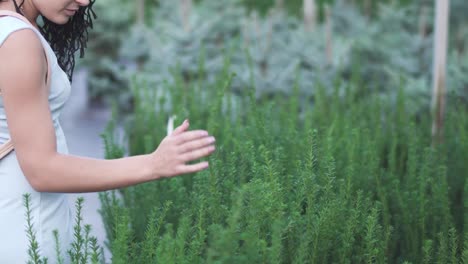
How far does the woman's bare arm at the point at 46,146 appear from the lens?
168 centimetres

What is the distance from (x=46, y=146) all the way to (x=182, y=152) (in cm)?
29

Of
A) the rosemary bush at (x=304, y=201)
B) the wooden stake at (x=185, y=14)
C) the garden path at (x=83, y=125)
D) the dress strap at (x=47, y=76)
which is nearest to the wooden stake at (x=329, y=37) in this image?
the wooden stake at (x=185, y=14)

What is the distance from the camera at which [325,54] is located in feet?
17.8

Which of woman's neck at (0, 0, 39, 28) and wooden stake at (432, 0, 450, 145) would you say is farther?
wooden stake at (432, 0, 450, 145)

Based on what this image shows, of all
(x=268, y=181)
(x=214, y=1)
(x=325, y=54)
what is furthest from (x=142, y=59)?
(x=268, y=181)

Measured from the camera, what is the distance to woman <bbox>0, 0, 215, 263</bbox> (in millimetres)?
1681

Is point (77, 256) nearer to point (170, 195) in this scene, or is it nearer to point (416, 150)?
point (170, 195)

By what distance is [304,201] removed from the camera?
7.88ft

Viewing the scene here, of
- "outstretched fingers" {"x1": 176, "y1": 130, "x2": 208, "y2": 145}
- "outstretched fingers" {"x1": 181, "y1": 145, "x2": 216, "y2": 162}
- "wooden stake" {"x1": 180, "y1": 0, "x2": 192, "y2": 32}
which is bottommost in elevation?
"outstretched fingers" {"x1": 181, "y1": 145, "x2": 216, "y2": 162}

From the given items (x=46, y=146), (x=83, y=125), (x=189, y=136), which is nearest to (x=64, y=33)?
(x=46, y=146)

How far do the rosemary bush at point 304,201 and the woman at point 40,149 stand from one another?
0.47 ft

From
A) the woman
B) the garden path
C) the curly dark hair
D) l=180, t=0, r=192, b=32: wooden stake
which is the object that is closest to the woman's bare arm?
the woman

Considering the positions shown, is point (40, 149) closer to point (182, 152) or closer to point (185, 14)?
point (182, 152)

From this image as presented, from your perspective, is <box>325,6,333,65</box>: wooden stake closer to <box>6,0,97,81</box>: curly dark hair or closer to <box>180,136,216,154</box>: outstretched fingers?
<box>6,0,97,81</box>: curly dark hair
